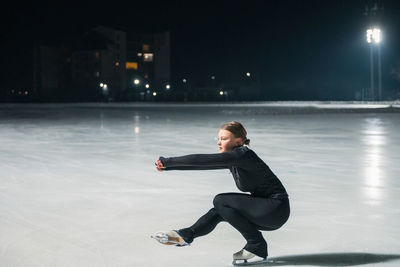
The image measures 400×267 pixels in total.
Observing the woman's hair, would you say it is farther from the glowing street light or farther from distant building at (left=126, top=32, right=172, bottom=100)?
distant building at (left=126, top=32, right=172, bottom=100)

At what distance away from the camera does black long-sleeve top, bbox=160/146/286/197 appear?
14.0ft

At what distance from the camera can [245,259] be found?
15.8ft

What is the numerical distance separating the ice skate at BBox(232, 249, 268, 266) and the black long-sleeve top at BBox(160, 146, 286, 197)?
0.46 m

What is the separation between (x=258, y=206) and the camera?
4.66 meters

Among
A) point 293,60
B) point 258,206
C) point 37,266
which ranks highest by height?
point 293,60

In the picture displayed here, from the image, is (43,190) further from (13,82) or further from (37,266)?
(13,82)

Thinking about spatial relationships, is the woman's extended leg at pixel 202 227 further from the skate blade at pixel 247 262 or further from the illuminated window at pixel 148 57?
the illuminated window at pixel 148 57

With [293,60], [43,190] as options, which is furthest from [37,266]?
[293,60]

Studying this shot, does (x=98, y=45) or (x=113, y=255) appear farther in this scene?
(x=98, y=45)

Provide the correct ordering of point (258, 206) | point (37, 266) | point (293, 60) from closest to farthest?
point (258, 206) < point (37, 266) < point (293, 60)

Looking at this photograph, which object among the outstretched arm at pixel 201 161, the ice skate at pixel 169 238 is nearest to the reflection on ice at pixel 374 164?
the ice skate at pixel 169 238

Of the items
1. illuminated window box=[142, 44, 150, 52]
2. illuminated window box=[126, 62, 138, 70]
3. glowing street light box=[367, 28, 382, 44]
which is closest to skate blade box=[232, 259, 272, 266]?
glowing street light box=[367, 28, 382, 44]

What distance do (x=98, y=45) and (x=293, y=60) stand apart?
35645 mm

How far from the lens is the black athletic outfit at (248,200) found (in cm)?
436
